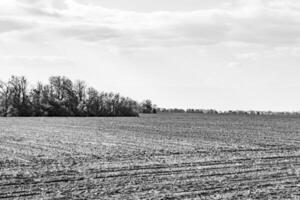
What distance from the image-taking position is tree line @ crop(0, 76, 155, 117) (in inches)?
4242

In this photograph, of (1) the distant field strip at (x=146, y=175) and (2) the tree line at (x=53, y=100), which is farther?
(2) the tree line at (x=53, y=100)

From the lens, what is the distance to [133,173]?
43.5 ft

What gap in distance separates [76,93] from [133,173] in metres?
111

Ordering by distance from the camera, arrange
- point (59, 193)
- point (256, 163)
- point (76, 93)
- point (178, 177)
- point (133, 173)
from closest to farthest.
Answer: point (59, 193) → point (178, 177) → point (133, 173) → point (256, 163) → point (76, 93)

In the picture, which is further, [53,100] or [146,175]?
[53,100]

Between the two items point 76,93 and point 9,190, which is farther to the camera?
point 76,93

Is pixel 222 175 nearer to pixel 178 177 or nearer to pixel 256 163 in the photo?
pixel 178 177

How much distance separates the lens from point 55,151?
19.8m

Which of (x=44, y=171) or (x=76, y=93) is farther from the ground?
(x=76, y=93)

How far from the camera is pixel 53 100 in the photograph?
370 ft

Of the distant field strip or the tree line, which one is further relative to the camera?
the tree line

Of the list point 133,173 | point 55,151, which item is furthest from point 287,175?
point 55,151

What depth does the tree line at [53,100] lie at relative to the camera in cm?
10775

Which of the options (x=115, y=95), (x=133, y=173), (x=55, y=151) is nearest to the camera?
(x=133, y=173)
